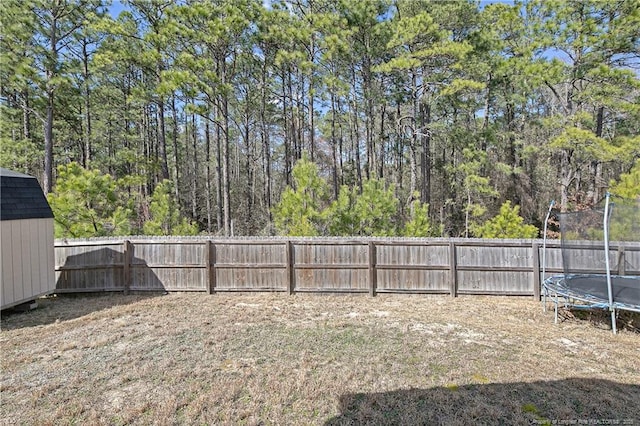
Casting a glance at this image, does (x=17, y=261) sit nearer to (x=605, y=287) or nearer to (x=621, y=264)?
(x=605, y=287)

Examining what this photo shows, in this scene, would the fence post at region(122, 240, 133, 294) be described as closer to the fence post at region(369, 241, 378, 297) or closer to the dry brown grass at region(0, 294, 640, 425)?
the dry brown grass at region(0, 294, 640, 425)

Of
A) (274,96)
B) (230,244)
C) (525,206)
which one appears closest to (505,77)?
(525,206)

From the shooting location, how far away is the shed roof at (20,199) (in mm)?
5145

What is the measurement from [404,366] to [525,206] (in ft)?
44.8

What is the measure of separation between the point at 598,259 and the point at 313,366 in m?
4.89

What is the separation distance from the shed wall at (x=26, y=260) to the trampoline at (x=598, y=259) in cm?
845

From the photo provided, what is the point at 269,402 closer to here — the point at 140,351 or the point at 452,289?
the point at 140,351

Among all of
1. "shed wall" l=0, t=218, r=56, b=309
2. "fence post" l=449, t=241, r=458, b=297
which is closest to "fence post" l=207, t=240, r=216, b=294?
"shed wall" l=0, t=218, r=56, b=309

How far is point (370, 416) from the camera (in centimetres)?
265

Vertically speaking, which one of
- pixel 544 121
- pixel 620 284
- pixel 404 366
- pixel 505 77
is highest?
pixel 505 77

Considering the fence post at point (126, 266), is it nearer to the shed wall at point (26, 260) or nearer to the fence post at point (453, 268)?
the shed wall at point (26, 260)

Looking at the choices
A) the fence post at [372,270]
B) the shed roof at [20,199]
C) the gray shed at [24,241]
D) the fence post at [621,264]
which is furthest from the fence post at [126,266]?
the fence post at [621,264]

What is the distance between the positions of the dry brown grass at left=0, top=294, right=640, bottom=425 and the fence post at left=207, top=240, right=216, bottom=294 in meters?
1.01

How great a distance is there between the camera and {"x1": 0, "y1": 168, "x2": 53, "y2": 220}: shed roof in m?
5.14
